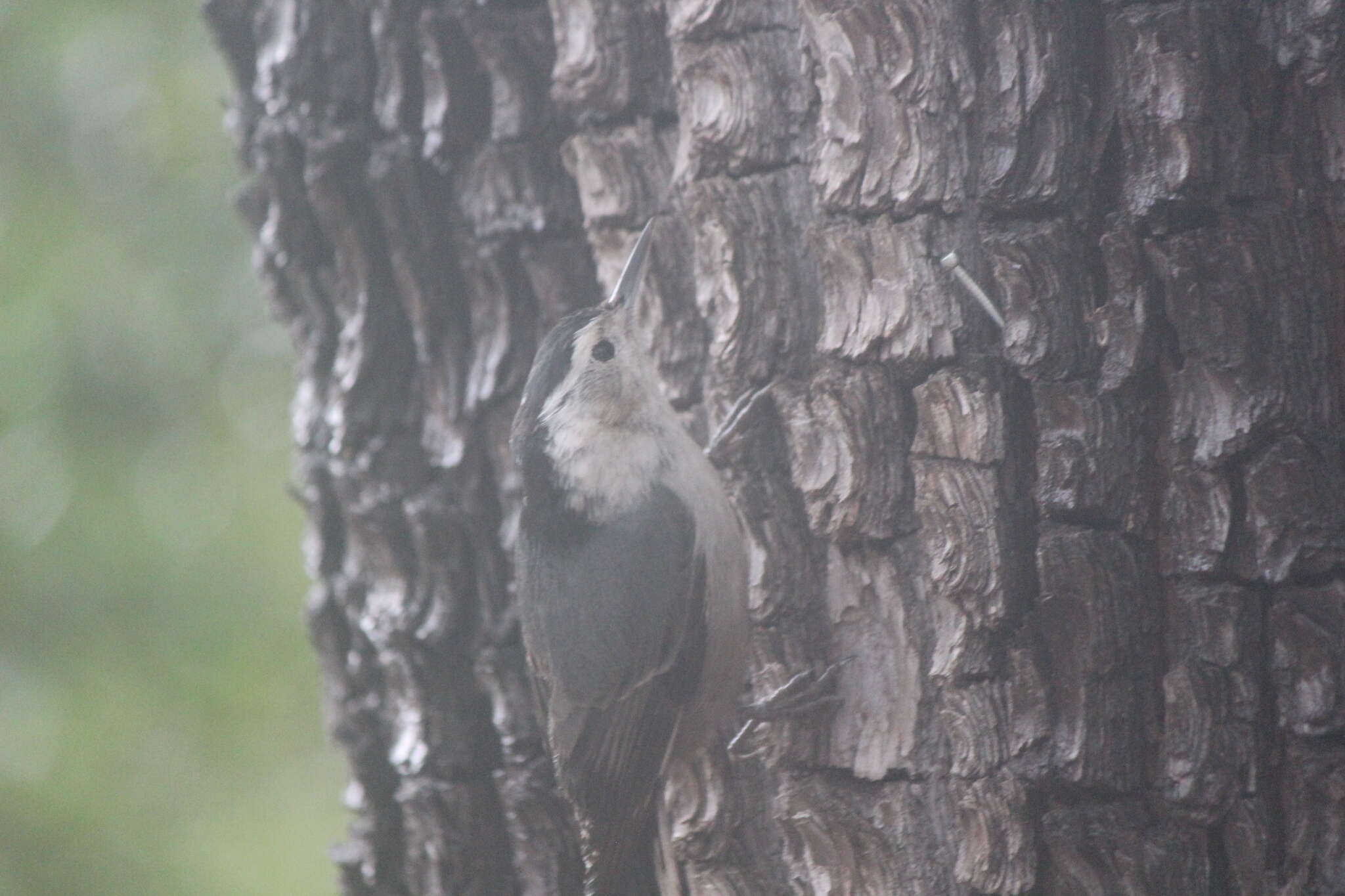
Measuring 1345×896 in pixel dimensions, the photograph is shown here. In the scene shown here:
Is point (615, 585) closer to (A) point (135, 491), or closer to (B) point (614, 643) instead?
(B) point (614, 643)

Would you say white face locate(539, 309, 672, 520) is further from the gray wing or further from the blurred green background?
the blurred green background

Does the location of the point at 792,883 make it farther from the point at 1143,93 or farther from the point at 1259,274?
the point at 1143,93

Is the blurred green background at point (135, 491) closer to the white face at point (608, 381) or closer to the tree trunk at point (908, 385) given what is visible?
the tree trunk at point (908, 385)

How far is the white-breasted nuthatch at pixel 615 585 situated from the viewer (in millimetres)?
1981

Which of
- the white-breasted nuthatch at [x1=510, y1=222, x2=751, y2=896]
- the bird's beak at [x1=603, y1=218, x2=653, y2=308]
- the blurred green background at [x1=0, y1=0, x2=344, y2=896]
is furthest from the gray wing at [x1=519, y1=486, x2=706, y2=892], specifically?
the blurred green background at [x1=0, y1=0, x2=344, y2=896]

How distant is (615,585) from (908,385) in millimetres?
735

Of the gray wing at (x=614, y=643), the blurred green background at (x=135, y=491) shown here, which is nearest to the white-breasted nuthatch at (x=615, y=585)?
the gray wing at (x=614, y=643)

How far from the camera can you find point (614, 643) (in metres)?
2.12

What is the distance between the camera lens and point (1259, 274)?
1342 millimetres

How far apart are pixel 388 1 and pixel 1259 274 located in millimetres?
1475

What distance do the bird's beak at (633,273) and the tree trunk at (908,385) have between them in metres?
0.02

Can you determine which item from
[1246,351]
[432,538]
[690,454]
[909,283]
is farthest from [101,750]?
[1246,351]

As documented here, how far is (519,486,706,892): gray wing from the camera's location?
204 centimetres

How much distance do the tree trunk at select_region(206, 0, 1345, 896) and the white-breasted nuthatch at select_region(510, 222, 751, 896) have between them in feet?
0.28
